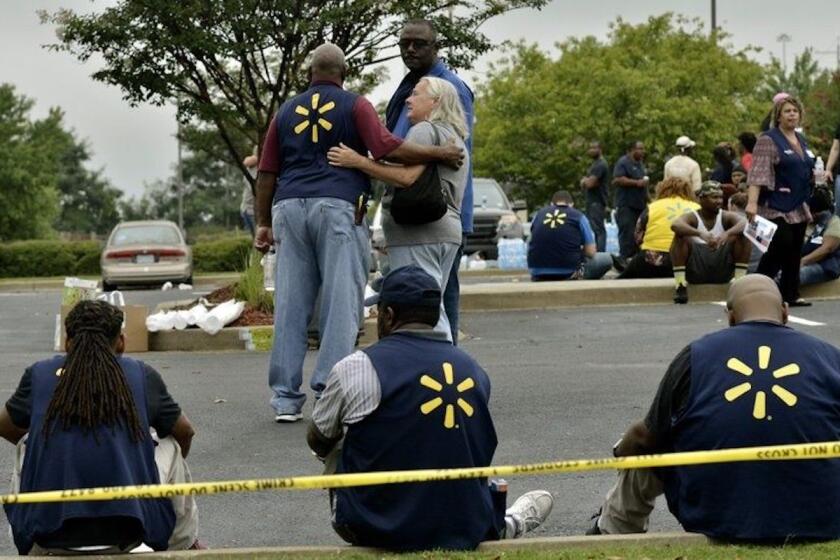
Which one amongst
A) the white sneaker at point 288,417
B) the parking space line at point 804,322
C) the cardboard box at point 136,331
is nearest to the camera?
the white sneaker at point 288,417

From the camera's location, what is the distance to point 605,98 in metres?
42.0

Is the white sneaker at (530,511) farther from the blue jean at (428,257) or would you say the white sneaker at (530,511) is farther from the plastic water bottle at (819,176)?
the plastic water bottle at (819,176)

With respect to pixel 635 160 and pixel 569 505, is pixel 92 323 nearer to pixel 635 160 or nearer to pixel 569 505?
pixel 569 505

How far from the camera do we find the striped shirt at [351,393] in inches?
234

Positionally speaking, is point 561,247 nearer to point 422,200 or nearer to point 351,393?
point 422,200

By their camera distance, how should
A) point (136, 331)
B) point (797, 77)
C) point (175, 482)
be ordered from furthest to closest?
1. point (797, 77)
2. point (136, 331)
3. point (175, 482)

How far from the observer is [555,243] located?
17906mm

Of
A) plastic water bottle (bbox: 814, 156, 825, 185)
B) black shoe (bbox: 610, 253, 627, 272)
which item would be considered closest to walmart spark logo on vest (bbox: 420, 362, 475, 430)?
plastic water bottle (bbox: 814, 156, 825, 185)

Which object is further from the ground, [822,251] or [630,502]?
[822,251]

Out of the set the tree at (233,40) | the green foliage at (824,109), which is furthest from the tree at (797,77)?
the tree at (233,40)

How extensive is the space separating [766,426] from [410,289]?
1.32 meters

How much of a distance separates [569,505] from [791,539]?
71.5 inches

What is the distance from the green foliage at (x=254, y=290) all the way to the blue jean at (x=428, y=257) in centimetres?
596

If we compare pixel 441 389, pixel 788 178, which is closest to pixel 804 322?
pixel 788 178
